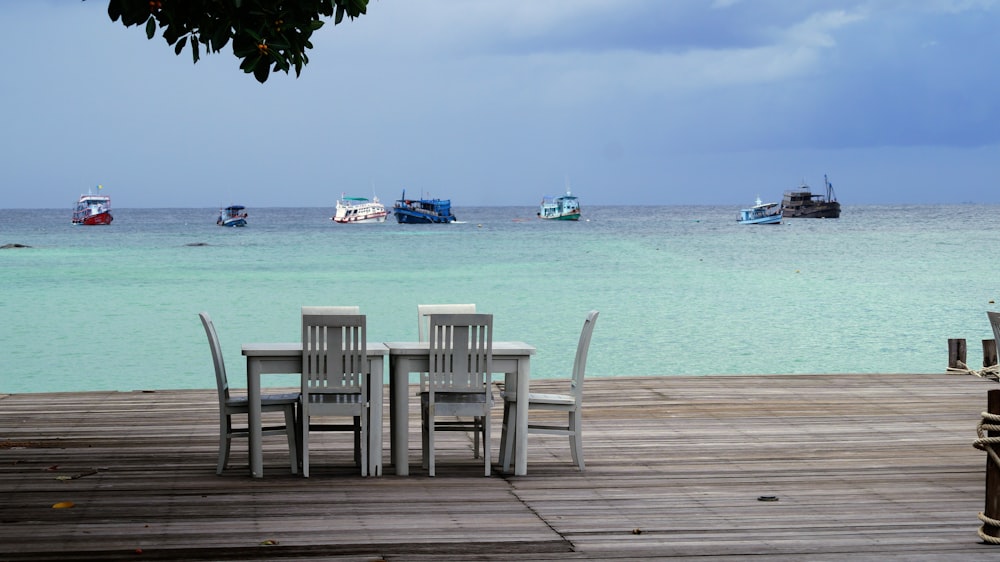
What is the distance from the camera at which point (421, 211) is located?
7725 cm

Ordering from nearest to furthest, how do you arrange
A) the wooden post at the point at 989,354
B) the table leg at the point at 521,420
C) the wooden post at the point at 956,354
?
1. the table leg at the point at 521,420
2. the wooden post at the point at 989,354
3. the wooden post at the point at 956,354

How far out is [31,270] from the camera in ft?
128

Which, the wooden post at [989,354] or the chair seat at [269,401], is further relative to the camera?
the wooden post at [989,354]

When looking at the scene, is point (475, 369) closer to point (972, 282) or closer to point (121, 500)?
point (121, 500)

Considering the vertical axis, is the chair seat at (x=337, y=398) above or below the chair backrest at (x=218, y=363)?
below

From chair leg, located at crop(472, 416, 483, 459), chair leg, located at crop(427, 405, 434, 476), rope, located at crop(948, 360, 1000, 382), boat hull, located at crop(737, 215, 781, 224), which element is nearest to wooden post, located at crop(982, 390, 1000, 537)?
chair leg, located at crop(427, 405, 434, 476)

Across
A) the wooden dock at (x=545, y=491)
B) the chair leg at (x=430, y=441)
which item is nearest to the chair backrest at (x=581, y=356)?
the wooden dock at (x=545, y=491)

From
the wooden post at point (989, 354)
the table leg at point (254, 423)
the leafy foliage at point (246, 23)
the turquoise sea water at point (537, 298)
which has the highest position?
the leafy foliage at point (246, 23)

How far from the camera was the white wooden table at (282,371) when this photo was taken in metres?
6.29

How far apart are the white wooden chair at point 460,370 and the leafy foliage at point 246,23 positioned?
1.77m

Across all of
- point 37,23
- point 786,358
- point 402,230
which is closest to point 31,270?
point 37,23

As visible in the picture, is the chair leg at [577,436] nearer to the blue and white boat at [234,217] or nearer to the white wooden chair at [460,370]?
the white wooden chair at [460,370]

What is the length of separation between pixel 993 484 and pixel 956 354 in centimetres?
712

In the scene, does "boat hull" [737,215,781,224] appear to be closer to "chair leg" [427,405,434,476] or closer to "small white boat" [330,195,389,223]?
"small white boat" [330,195,389,223]
